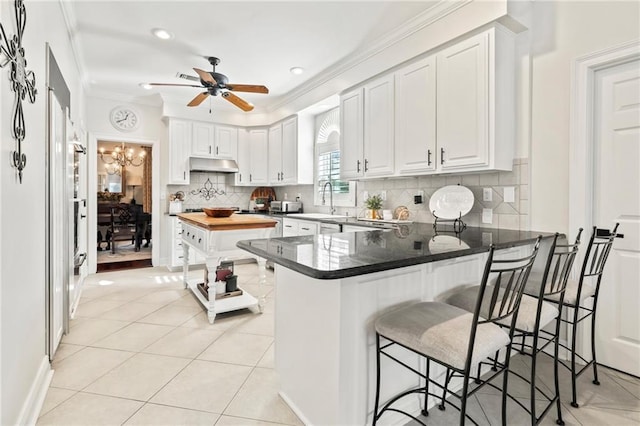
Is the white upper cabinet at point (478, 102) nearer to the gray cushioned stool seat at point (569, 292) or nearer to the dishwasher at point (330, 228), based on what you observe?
the gray cushioned stool seat at point (569, 292)

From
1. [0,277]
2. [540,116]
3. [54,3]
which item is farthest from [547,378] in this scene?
[54,3]

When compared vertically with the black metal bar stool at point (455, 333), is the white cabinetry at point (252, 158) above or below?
above

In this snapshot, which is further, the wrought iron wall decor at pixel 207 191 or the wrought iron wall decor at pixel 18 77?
the wrought iron wall decor at pixel 207 191

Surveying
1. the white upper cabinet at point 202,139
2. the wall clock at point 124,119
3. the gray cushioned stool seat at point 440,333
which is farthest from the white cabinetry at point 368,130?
the wall clock at point 124,119

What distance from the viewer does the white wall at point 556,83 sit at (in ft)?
7.11

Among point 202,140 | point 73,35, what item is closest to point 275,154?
point 202,140

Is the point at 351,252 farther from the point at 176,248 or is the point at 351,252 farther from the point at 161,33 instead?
the point at 176,248

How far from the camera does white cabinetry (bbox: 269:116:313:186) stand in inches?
198

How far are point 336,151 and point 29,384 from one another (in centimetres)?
399

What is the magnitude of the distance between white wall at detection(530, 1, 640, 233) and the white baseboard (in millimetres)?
3282

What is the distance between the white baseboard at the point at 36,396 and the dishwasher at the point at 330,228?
2.61 m

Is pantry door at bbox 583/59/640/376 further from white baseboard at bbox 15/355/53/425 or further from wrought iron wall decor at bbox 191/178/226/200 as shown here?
wrought iron wall decor at bbox 191/178/226/200

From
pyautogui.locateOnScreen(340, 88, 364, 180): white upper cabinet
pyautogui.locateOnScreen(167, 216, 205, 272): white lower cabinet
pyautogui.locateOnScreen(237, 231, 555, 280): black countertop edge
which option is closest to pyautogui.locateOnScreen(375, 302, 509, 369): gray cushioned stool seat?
pyautogui.locateOnScreen(237, 231, 555, 280): black countertop edge

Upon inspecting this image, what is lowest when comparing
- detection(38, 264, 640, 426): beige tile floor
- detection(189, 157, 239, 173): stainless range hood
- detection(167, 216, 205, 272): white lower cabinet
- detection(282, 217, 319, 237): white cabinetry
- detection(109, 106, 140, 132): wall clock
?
detection(38, 264, 640, 426): beige tile floor
